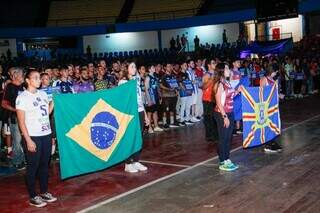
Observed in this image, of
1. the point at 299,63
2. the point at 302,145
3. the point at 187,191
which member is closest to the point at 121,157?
the point at 187,191

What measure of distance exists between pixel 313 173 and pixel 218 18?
26.1 meters

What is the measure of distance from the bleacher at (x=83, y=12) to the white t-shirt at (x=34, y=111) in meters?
28.4

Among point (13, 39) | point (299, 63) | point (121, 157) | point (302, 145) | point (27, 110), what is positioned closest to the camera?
point (27, 110)

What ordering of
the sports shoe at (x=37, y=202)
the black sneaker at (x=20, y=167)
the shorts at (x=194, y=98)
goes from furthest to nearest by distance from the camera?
the shorts at (x=194, y=98) < the black sneaker at (x=20, y=167) < the sports shoe at (x=37, y=202)

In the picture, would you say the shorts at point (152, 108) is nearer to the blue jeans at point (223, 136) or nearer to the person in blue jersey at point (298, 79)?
the blue jeans at point (223, 136)

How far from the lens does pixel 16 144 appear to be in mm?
8547

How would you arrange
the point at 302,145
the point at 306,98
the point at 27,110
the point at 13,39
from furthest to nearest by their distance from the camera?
the point at 13,39, the point at 306,98, the point at 302,145, the point at 27,110

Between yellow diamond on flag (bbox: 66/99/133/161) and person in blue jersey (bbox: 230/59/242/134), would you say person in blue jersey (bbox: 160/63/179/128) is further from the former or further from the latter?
yellow diamond on flag (bbox: 66/99/133/161)

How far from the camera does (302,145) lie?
9195mm

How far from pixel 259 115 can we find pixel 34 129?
4319 mm

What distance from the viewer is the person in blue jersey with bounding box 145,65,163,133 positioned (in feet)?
38.5

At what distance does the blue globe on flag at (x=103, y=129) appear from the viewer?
7172 mm

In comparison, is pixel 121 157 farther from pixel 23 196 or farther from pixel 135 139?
pixel 23 196

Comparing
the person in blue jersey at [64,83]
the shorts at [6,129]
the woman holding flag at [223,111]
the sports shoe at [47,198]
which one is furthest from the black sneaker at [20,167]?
the woman holding flag at [223,111]
